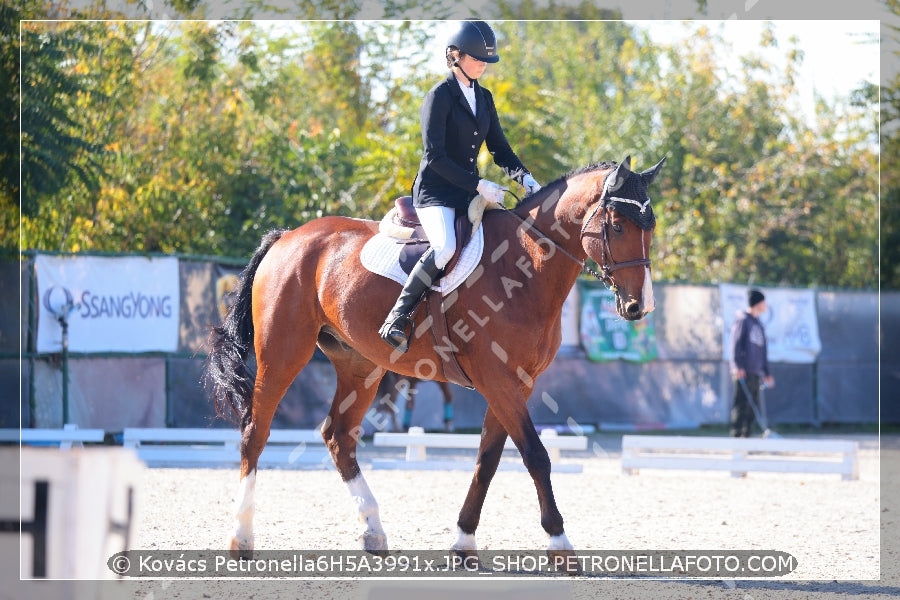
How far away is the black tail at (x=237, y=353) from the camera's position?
6.95m

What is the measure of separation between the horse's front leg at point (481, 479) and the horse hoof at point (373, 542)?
50cm

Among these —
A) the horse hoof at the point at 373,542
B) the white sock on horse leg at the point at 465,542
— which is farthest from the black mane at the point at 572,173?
the horse hoof at the point at 373,542

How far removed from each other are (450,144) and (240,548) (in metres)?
2.78

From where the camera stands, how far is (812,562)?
20.7 ft

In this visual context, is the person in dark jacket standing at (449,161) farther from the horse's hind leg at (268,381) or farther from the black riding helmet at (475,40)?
the horse's hind leg at (268,381)

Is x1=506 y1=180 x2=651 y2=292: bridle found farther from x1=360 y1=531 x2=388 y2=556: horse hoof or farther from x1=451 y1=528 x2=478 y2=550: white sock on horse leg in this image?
x1=360 y1=531 x2=388 y2=556: horse hoof

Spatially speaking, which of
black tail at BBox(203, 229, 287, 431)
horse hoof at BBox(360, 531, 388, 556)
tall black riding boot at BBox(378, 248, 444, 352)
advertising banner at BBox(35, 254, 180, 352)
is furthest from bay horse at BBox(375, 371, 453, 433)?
tall black riding boot at BBox(378, 248, 444, 352)

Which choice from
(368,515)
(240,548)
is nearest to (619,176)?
(368,515)

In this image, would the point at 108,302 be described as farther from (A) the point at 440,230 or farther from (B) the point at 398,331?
(A) the point at 440,230

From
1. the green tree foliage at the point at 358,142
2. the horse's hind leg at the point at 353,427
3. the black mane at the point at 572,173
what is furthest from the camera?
the green tree foliage at the point at 358,142

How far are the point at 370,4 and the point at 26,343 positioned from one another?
10.3m

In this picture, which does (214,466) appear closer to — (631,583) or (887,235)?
(631,583)

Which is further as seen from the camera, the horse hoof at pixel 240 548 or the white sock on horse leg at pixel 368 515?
the white sock on horse leg at pixel 368 515

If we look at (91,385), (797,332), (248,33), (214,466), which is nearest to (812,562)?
(214,466)
